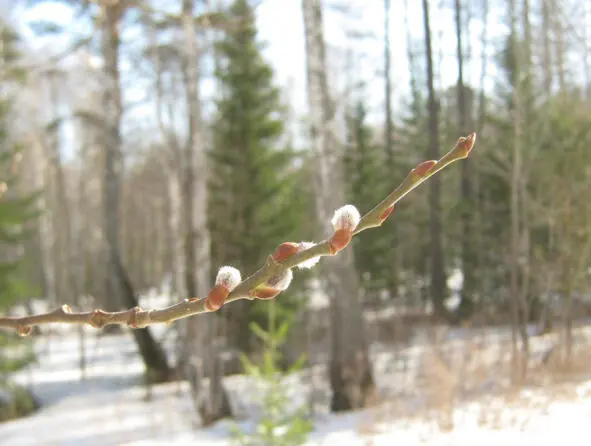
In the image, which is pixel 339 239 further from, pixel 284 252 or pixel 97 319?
pixel 97 319

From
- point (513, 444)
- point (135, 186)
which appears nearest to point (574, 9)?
point (513, 444)

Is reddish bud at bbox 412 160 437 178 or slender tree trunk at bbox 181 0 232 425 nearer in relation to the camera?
reddish bud at bbox 412 160 437 178

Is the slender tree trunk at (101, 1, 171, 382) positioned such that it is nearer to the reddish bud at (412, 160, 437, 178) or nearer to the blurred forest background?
the blurred forest background

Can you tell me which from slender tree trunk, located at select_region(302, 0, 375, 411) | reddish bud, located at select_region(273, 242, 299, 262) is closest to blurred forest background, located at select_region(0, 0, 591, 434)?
slender tree trunk, located at select_region(302, 0, 375, 411)

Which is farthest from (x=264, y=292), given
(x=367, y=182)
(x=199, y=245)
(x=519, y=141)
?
(x=367, y=182)

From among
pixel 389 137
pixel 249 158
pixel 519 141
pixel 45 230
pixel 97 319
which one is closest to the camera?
pixel 97 319

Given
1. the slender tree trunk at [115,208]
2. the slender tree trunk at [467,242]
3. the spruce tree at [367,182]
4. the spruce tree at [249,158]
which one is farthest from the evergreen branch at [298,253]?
the spruce tree at [367,182]
